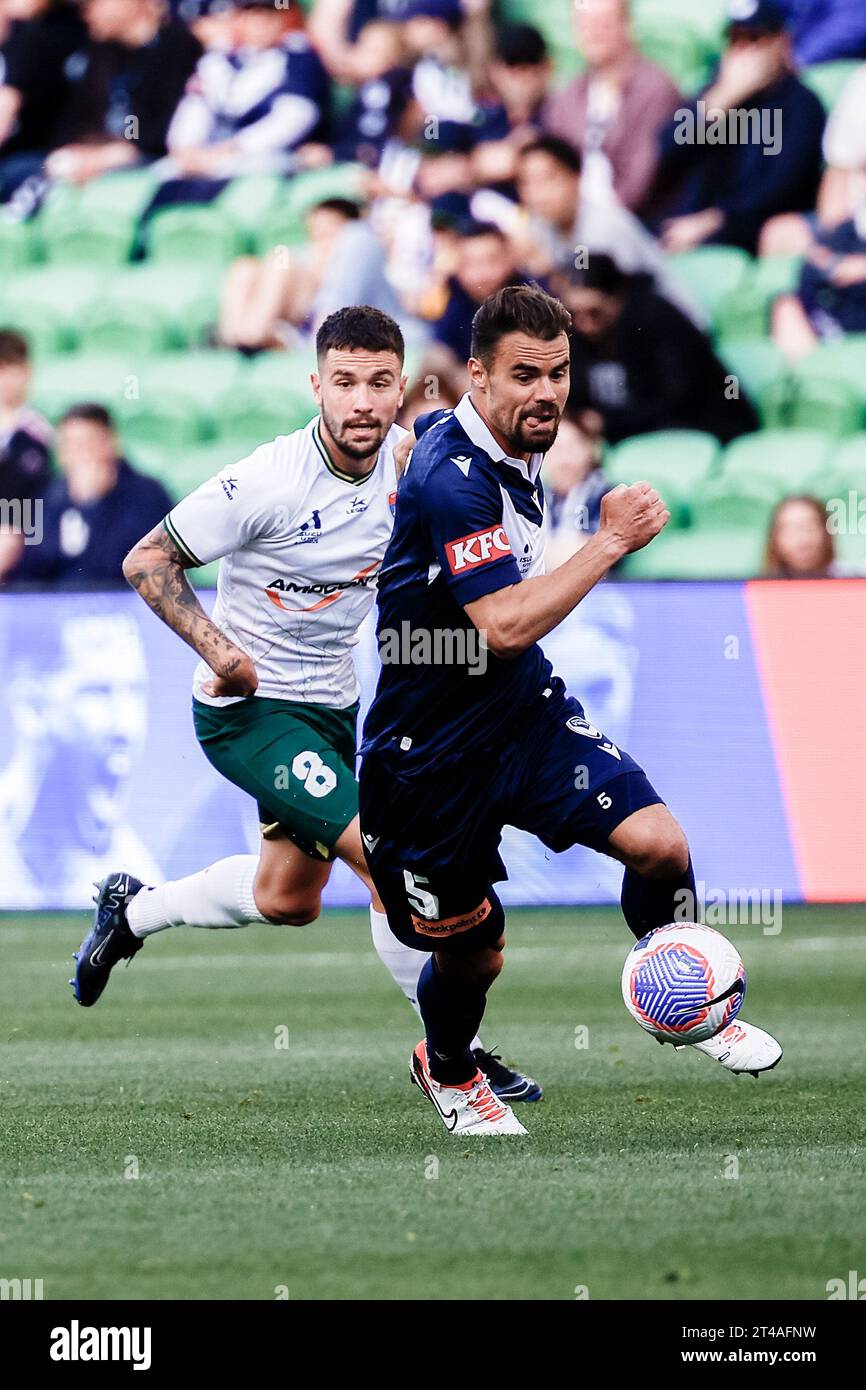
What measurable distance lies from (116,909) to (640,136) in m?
9.74

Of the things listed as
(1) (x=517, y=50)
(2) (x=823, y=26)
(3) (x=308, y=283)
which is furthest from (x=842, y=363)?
(3) (x=308, y=283)

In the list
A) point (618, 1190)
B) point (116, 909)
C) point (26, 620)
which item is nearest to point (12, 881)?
point (26, 620)

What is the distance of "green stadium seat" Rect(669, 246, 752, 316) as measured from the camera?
50.8 ft

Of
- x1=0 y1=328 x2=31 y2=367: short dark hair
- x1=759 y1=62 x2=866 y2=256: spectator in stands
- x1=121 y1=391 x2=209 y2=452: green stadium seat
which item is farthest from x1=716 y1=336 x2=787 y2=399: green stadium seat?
x1=0 y1=328 x2=31 y2=367: short dark hair

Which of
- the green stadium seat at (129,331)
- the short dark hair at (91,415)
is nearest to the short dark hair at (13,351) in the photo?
the green stadium seat at (129,331)

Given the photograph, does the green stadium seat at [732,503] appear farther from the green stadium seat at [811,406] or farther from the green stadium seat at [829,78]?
the green stadium seat at [829,78]

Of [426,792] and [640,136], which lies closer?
[426,792]

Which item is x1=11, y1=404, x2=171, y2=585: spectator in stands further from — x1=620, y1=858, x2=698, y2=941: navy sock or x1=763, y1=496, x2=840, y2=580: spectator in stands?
x1=620, y1=858, x2=698, y2=941: navy sock

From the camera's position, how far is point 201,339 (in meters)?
16.2

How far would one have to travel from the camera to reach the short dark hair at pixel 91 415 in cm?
1480

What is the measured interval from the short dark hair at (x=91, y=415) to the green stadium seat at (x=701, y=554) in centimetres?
376

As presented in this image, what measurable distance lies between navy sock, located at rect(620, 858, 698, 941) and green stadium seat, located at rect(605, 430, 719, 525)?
9.18 metres

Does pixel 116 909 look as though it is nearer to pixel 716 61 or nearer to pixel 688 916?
pixel 688 916

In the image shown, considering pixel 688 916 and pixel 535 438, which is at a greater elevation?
pixel 535 438
